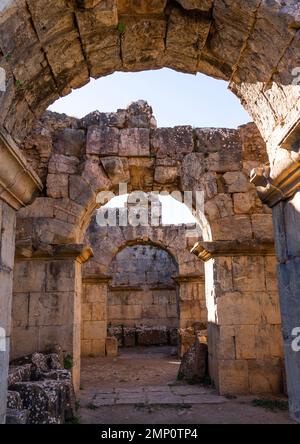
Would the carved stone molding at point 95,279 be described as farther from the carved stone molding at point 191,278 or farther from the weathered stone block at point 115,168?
the weathered stone block at point 115,168

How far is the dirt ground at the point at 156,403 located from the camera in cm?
475

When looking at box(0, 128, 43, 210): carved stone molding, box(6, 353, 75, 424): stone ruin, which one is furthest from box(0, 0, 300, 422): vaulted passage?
box(6, 353, 75, 424): stone ruin

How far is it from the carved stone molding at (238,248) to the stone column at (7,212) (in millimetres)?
3971

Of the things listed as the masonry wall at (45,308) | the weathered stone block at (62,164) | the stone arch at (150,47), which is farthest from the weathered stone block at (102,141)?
the stone arch at (150,47)

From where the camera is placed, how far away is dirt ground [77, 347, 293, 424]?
15.6 feet

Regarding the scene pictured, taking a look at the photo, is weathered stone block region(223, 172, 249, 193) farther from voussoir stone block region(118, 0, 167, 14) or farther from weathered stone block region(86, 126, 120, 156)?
voussoir stone block region(118, 0, 167, 14)

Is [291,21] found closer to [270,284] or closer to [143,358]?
[270,284]

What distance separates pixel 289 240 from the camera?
3131 mm

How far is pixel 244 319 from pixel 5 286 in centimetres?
444

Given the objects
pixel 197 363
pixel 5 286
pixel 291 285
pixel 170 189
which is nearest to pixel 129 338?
pixel 197 363

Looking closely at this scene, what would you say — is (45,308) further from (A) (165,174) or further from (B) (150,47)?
(B) (150,47)

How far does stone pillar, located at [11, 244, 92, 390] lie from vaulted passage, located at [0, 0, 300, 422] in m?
0.02
